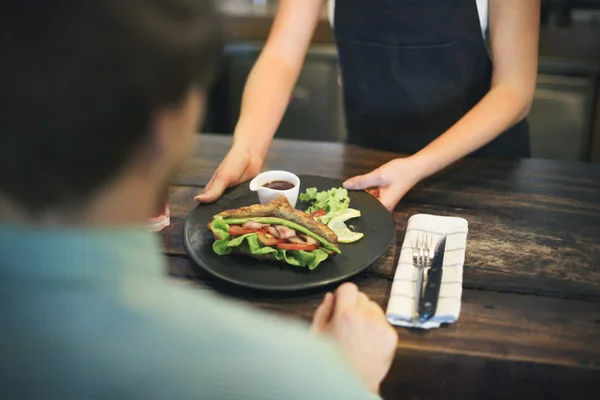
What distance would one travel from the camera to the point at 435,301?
1.09m

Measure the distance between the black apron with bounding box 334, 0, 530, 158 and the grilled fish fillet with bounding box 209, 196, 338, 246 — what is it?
772mm

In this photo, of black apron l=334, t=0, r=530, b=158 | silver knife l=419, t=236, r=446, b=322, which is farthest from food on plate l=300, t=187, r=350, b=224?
black apron l=334, t=0, r=530, b=158

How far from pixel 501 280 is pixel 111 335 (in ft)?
2.63

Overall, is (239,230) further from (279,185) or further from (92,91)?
(92,91)

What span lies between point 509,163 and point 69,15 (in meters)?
1.38

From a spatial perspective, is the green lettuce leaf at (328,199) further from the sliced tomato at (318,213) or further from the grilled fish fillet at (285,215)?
the grilled fish fillet at (285,215)

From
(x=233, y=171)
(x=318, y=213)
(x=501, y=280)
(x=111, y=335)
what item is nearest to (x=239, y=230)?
(x=318, y=213)

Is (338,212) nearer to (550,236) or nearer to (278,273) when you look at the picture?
(278,273)

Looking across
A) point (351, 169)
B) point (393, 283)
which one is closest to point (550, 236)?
point (393, 283)

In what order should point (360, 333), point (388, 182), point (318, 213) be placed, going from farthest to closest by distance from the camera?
point (388, 182) < point (318, 213) < point (360, 333)

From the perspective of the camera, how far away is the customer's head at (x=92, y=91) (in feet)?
1.69

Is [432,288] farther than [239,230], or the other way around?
[239,230]

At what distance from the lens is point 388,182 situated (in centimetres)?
148

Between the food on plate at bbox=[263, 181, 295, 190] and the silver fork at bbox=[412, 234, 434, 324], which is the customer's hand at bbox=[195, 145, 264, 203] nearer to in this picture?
the food on plate at bbox=[263, 181, 295, 190]
